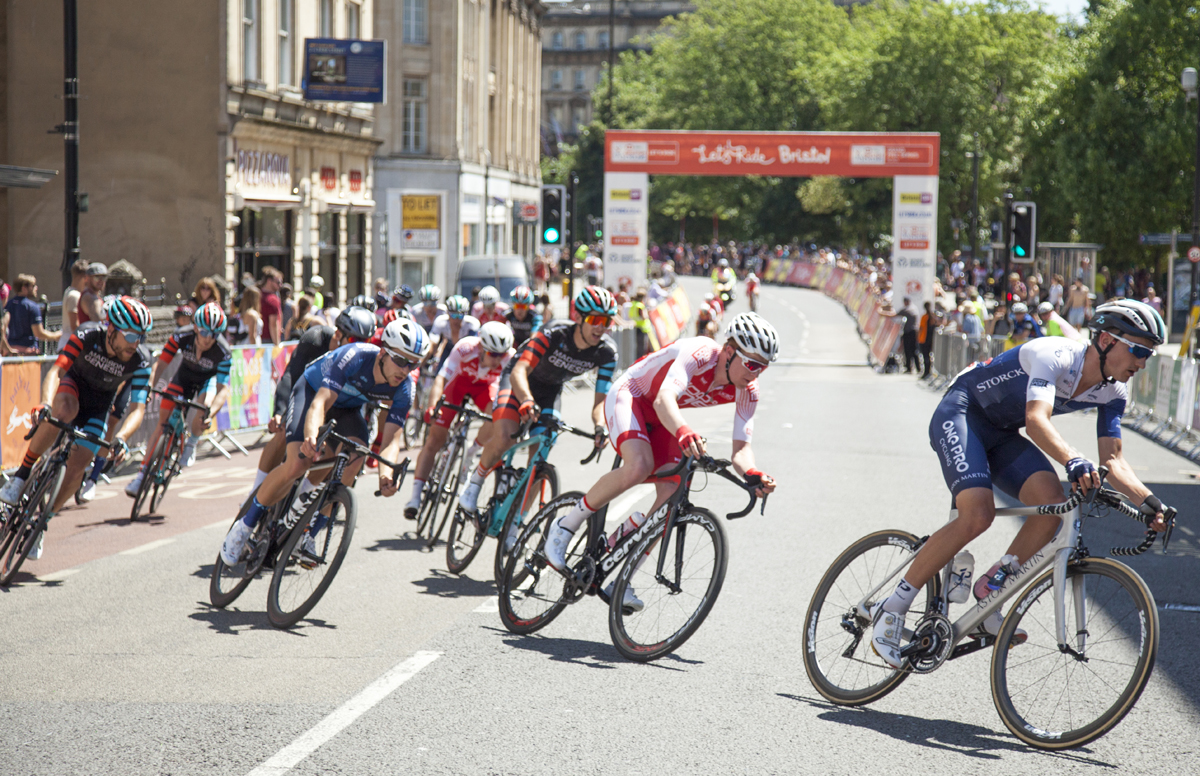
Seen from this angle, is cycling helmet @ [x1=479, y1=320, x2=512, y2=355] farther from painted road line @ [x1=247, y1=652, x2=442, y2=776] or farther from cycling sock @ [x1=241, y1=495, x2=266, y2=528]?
painted road line @ [x1=247, y1=652, x2=442, y2=776]

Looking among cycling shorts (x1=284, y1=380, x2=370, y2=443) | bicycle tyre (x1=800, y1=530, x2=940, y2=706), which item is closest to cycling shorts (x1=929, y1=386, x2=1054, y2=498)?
bicycle tyre (x1=800, y1=530, x2=940, y2=706)

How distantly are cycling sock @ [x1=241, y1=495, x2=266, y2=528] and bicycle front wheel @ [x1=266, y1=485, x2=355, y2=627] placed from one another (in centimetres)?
43

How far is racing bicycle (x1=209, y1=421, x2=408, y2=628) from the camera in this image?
727 centimetres

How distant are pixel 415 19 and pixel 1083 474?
4791cm

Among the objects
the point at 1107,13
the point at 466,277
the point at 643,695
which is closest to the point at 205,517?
the point at 643,695

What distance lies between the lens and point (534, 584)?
7.37 metres

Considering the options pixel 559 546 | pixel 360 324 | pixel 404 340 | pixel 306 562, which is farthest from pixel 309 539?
pixel 360 324

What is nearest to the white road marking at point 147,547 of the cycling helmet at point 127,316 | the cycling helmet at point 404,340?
the cycling helmet at point 127,316

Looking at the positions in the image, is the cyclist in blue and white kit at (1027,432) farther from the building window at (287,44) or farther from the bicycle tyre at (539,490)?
the building window at (287,44)

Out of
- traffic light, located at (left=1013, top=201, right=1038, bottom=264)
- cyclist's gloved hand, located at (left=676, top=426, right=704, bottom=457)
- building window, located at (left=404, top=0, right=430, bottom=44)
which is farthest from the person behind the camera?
building window, located at (left=404, top=0, right=430, bottom=44)

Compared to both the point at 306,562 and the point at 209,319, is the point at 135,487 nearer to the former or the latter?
the point at 209,319

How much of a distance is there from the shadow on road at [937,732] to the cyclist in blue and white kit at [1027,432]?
0.27 metres

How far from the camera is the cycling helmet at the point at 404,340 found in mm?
7527

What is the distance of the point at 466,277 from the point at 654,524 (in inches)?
1273
